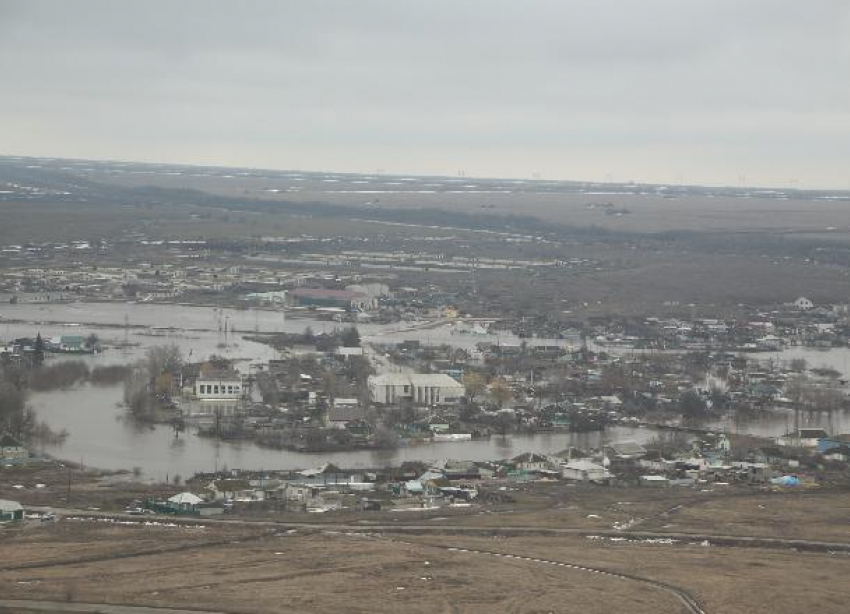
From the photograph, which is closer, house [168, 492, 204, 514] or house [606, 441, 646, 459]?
house [168, 492, 204, 514]

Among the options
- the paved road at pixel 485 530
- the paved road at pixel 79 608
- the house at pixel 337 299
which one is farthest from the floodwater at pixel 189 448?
the house at pixel 337 299

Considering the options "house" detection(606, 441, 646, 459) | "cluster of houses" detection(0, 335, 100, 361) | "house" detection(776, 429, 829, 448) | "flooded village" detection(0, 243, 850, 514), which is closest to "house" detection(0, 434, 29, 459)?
"flooded village" detection(0, 243, 850, 514)

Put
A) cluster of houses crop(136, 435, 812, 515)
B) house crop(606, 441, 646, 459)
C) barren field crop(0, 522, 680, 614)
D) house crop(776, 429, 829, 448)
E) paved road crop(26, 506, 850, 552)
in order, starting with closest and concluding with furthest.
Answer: barren field crop(0, 522, 680, 614), paved road crop(26, 506, 850, 552), cluster of houses crop(136, 435, 812, 515), house crop(606, 441, 646, 459), house crop(776, 429, 829, 448)

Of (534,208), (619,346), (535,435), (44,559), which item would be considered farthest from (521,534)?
(534,208)

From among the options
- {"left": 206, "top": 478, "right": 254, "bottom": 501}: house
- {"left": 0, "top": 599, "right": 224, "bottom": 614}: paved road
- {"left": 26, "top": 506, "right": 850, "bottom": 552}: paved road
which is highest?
{"left": 0, "top": 599, "right": 224, "bottom": 614}: paved road

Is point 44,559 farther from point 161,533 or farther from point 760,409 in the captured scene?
point 760,409

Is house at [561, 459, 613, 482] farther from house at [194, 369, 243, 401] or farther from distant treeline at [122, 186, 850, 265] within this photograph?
distant treeline at [122, 186, 850, 265]

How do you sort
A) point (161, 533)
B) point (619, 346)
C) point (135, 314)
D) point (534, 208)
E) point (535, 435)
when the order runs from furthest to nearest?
point (534, 208) → point (135, 314) → point (619, 346) → point (535, 435) → point (161, 533)

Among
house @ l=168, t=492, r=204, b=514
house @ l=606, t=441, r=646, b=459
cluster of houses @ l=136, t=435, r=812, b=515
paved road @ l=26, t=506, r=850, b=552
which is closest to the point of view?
paved road @ l=26, t=506, r=850, b=552
